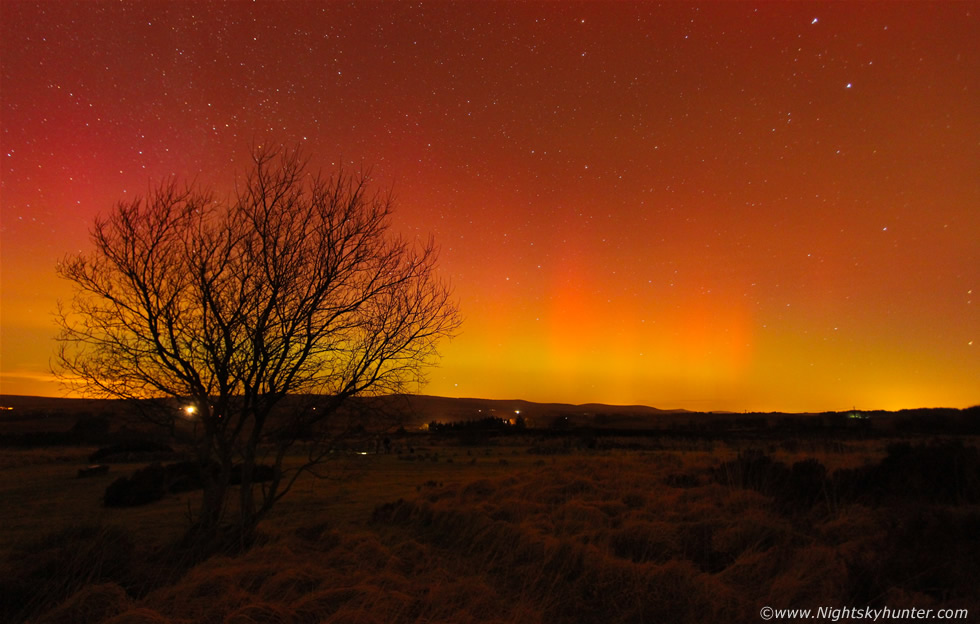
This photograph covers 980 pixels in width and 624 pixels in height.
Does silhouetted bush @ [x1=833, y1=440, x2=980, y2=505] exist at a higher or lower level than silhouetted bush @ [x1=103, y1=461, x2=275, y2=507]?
higher

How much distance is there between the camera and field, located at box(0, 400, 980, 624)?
5418mm

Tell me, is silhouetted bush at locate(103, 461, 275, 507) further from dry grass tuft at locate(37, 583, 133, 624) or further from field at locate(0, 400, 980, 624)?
dry grass tuft at locate(37, 583, 133, 624)

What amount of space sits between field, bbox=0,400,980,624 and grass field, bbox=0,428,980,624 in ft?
0.10

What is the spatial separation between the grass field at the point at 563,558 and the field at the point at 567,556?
0.10 feet

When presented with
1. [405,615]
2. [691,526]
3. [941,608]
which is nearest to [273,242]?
[405,615]

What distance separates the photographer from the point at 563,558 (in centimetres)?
769

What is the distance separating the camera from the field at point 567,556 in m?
5.42

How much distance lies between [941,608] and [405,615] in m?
4.98

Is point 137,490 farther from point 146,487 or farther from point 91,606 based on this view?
point 91,606

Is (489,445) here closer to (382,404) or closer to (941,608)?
(382,404)

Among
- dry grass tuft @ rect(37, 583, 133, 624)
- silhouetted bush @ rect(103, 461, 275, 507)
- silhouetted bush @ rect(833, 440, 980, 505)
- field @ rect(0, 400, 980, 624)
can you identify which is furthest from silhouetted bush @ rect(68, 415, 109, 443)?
silhouetted bush @ rect(833, 440, 980, 505)

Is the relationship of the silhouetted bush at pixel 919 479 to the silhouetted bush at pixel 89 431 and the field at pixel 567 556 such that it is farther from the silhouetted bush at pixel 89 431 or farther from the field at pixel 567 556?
the silhouetted bush at pixel 89 431

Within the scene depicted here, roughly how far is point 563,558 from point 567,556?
65 millimetres

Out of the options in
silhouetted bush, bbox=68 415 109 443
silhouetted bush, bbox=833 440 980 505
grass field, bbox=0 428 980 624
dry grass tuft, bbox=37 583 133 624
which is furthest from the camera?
silhouetted bush, bbox=68 415 109 443
